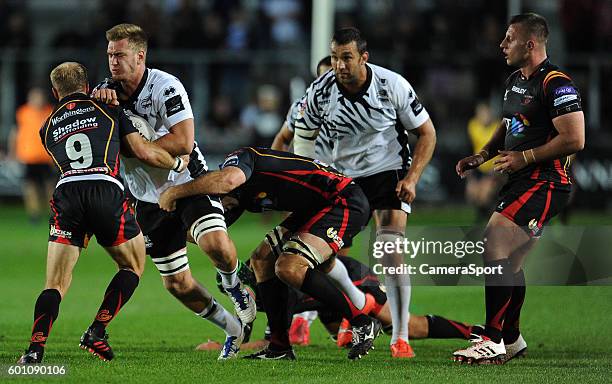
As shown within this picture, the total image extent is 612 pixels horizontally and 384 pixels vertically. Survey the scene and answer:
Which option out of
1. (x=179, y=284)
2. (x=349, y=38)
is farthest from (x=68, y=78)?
(x=349, y=38)

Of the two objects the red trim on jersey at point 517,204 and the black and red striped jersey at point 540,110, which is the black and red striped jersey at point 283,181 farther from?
the black and red striped jersey at point 540,110

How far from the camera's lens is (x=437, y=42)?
2223 centimetres

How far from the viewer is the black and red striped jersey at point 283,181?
8.05 metres

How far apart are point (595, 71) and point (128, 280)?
1587 cm

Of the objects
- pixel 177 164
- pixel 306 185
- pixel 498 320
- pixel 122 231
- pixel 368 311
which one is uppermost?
pixel 177 164

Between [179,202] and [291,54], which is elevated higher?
[179,202]

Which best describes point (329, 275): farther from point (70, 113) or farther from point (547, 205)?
point (70, 113)

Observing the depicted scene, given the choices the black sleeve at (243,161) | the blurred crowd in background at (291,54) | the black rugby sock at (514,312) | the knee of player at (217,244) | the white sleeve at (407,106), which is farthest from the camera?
the blurred crowd in background at (291,54)

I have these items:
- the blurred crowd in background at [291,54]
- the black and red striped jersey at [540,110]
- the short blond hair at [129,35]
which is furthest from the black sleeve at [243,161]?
the blurred crowd in background at [291,54]

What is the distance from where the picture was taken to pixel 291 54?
21938 mm

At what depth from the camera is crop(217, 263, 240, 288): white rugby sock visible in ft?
27.8

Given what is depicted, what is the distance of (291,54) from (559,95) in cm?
1420

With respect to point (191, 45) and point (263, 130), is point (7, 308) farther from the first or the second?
point (191, 45)

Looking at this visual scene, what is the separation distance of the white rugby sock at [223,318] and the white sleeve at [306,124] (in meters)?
1.51
